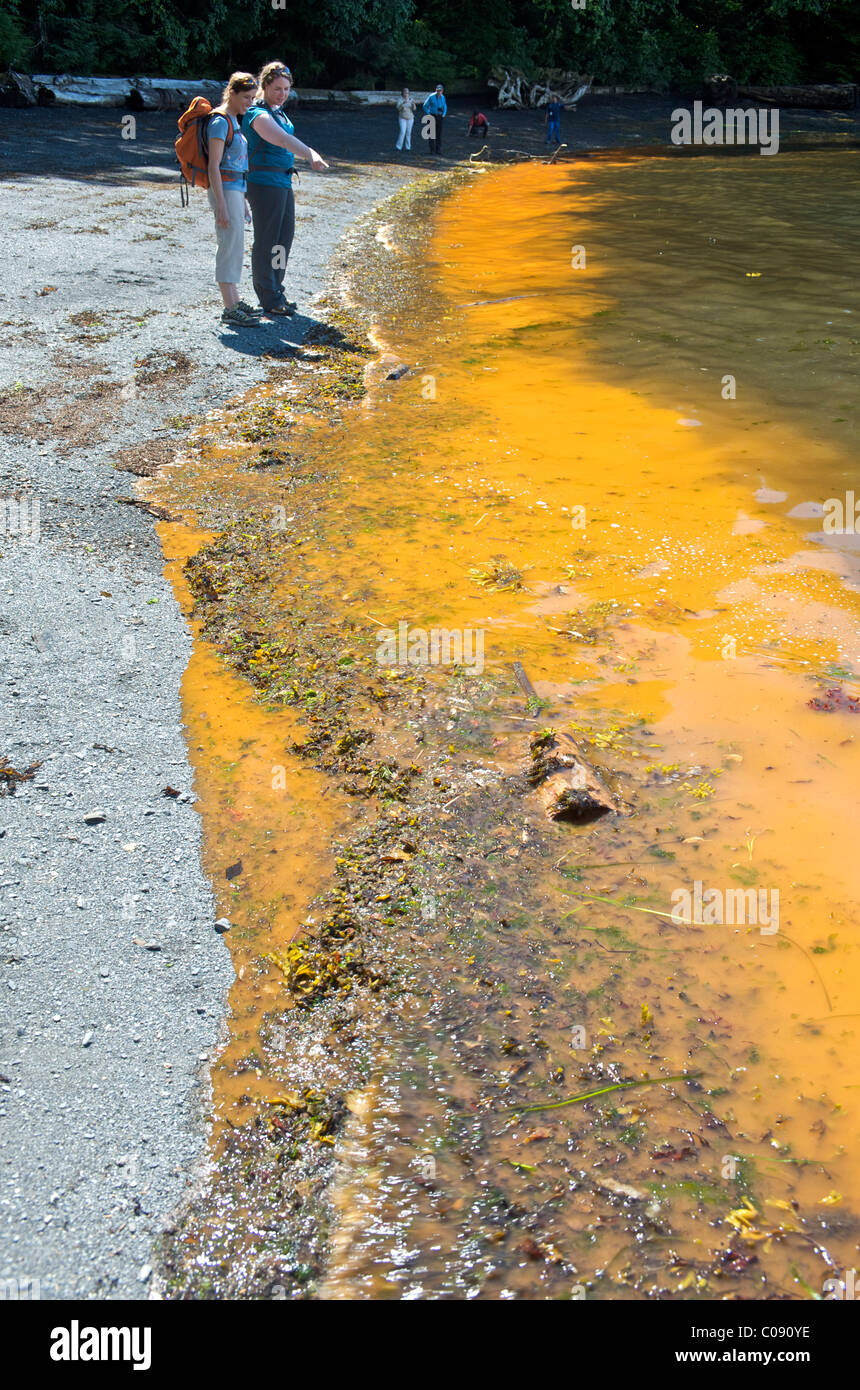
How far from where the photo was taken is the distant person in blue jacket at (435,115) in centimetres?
2458

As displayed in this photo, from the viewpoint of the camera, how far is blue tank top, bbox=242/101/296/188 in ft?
28.7

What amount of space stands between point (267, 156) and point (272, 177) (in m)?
0.19

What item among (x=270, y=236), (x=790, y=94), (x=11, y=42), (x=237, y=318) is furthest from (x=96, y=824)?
(x=790, y=94)

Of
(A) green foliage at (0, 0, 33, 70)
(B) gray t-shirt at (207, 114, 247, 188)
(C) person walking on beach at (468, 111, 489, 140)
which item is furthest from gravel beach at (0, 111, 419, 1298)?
(C) person walking on beach at (468, 111, 489, 140)

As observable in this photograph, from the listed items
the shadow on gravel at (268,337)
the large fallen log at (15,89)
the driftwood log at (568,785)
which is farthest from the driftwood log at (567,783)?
the large fallen log at (15,89)

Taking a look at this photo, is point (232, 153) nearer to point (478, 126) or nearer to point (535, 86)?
point (478, 126)

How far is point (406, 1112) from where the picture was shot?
2887mm

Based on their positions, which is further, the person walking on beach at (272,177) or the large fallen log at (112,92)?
the large fallen log at (112,92)

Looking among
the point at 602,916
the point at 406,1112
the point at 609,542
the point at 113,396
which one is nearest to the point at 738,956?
the point at 602,916

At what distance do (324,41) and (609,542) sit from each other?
28.9 meters

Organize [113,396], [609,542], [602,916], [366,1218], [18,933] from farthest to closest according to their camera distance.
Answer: [113,396] < [609,542] < [602,916] < [18,933] < [366,1218]

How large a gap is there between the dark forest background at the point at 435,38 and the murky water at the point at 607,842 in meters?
21.8

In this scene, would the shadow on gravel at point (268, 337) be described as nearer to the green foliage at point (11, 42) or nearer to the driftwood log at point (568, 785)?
the driftwood log at point (568, 785)
